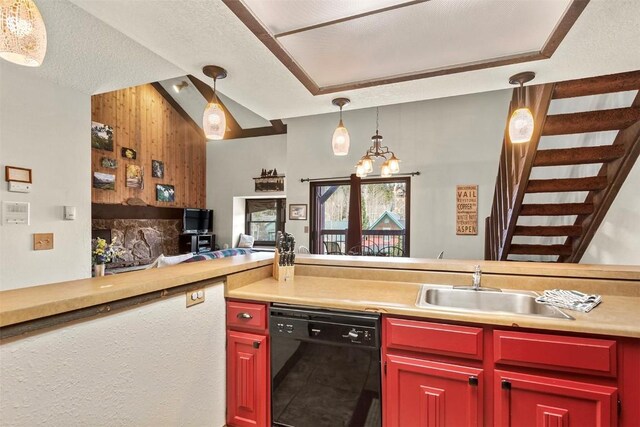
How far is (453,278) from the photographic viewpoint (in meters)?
1.91

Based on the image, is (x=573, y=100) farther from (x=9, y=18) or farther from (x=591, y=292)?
(x=9, y=18)

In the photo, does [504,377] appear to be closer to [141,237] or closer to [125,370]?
[125,370]

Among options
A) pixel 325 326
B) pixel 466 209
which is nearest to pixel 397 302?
pixel 325 326

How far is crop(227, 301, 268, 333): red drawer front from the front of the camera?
1.66m

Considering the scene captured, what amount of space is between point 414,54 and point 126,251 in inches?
247

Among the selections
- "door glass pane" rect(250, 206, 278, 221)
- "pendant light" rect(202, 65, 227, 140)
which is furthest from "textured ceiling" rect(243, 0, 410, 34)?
"door glass pane" rect(250, 206, 278, 221)

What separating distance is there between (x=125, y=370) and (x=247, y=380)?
69 centimetres

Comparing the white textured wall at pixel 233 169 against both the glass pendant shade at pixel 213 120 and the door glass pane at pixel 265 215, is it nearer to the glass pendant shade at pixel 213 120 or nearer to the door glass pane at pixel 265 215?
the door glass pane at pixel 265 215

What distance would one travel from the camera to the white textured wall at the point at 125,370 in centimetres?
89

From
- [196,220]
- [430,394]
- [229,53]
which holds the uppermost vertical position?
[229,53]

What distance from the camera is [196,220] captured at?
24.4 feet

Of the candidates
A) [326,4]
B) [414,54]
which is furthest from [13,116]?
[414,54]

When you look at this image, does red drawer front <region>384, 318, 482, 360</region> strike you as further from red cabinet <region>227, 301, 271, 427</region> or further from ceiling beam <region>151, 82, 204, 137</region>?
ceiling beam <region>151, 82, 204, 137</region>

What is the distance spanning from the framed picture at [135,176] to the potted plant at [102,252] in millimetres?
1197
